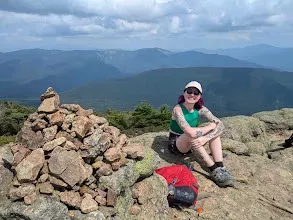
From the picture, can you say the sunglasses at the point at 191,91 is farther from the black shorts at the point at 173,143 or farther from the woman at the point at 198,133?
the black shorts at the point at 173,143

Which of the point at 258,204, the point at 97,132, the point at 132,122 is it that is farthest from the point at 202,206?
the point at 132,122

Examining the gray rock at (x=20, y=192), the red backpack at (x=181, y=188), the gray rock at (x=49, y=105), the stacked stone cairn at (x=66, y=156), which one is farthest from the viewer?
the red backpack at (x=181, y=188)

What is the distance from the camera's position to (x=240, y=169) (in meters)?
10.3

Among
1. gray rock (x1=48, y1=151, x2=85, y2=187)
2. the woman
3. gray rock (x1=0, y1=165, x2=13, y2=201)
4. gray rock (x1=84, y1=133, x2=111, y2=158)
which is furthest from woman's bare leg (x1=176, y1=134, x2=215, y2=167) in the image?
gray rock (x1=0, y1=165, x2=13, y2=201)

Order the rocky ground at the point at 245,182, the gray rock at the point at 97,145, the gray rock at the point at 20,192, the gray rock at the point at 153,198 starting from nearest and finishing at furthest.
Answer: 1. the gray rock at the point at 20,192
2. the gray rock at the point at 97,145
3. the gray rock at the point at 153,198
4. the rocky ground at the point at 245,182

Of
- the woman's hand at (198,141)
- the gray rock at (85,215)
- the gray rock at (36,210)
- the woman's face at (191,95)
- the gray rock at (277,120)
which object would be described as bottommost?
the gray rock at (277,120)

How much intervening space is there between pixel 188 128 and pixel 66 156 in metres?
3.50

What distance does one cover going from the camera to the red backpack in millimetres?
7703

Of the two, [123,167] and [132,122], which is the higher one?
[123,167]

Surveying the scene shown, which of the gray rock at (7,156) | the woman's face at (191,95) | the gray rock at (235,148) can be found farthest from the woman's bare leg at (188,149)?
the gray rock at (7,156)

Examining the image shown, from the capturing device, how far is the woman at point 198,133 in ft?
28.9

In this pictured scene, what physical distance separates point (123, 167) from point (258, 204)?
3671mm

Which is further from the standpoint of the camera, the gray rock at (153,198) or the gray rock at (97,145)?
the gray rock at (153,198)

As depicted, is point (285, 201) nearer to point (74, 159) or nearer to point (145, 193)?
point (145, 193)
